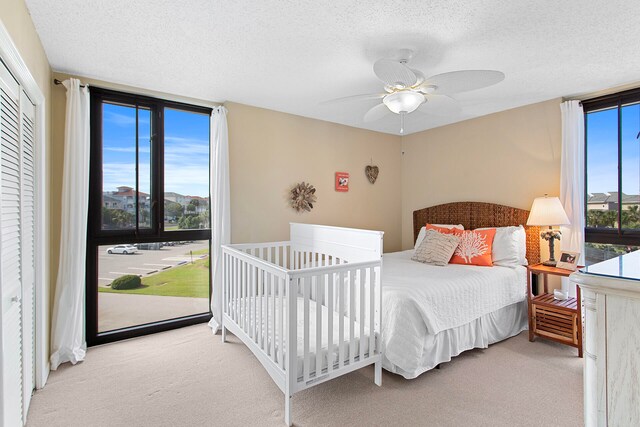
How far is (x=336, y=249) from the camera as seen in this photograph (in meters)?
2.57

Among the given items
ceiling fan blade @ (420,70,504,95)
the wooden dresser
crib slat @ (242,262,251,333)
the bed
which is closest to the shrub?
crib slat @ (242,262,251,333)

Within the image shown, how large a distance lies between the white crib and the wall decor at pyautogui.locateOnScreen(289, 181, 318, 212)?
3.02 feet

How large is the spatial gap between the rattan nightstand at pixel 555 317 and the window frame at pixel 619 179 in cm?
61

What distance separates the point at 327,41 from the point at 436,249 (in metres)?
2.23

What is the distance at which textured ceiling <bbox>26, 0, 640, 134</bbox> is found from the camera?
173 cm

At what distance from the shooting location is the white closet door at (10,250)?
4.68 feet

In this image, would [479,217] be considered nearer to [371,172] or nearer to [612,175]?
[612,175]

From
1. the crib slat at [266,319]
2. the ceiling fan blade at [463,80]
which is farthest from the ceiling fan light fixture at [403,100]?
the crib slat at [266,319]

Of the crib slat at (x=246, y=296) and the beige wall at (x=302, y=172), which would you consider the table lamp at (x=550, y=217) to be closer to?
the beige wall at (x=302, y=172)

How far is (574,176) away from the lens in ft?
9.61

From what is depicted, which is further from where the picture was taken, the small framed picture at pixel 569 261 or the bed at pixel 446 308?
the small framed picture at pixel 569 261

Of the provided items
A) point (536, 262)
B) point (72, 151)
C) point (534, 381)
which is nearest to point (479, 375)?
point (534, 381)

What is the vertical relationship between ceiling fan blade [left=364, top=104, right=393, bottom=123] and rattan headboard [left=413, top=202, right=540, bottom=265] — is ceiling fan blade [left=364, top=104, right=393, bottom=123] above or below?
above

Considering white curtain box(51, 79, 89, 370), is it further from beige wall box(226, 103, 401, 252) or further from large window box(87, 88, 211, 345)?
beige wall box(226, 103, 401, 252)
